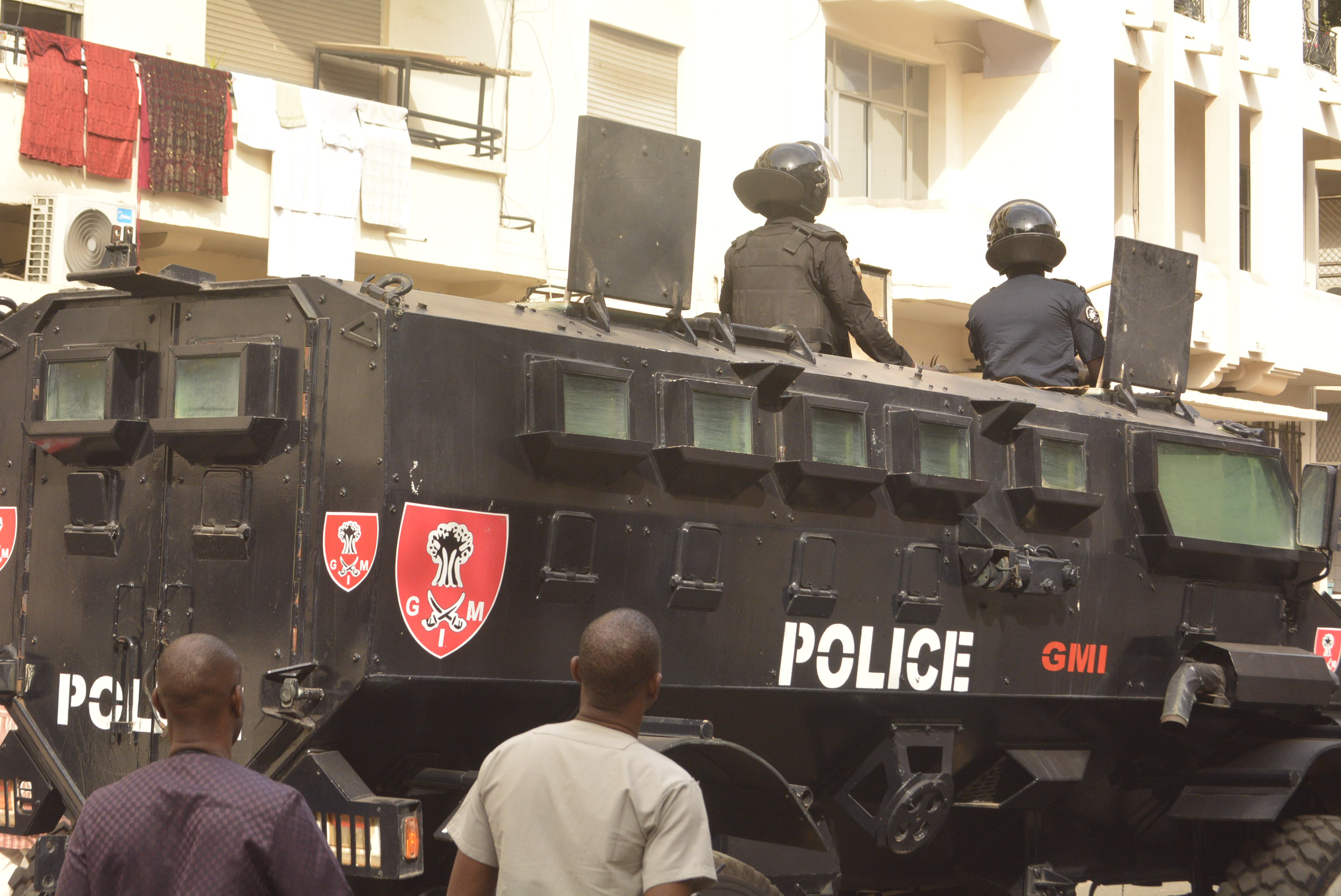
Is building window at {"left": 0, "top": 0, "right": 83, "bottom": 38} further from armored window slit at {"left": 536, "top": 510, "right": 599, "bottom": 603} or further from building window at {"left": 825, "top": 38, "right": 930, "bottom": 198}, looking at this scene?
armored window slit at {"left": 536, "top": 510, "right": 599, "bottom": 603}

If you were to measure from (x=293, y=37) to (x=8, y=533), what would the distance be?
9.64 m

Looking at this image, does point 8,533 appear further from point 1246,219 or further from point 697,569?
point 1246,219

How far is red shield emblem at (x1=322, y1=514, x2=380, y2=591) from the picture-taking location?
506 centimetres

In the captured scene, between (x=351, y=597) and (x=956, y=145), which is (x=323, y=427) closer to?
(x=351, y=597)

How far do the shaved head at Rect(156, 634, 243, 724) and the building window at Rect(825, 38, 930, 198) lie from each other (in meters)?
16.2

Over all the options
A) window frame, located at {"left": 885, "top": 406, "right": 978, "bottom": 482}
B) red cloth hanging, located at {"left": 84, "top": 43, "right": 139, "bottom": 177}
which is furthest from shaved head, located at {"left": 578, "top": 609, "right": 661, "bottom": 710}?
red cloth hanging, located at {"left": 84, "top": 43, "right": 139, "bottom": 177}

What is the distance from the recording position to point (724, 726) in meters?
6.02

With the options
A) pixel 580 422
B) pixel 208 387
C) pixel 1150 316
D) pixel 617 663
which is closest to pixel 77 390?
pixel 208 387

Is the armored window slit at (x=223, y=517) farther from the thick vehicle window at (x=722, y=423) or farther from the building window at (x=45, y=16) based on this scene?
the building window at (x=45, y=16)

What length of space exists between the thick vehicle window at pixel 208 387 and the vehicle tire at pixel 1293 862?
4641 millimetres

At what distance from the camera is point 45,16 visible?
43.8ft

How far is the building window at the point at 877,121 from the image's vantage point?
19.4m

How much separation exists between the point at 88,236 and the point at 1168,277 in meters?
7.88

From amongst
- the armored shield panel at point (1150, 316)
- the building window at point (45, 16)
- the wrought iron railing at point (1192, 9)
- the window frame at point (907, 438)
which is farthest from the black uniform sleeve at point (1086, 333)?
the wrought iron railing at point (1192, 9)
